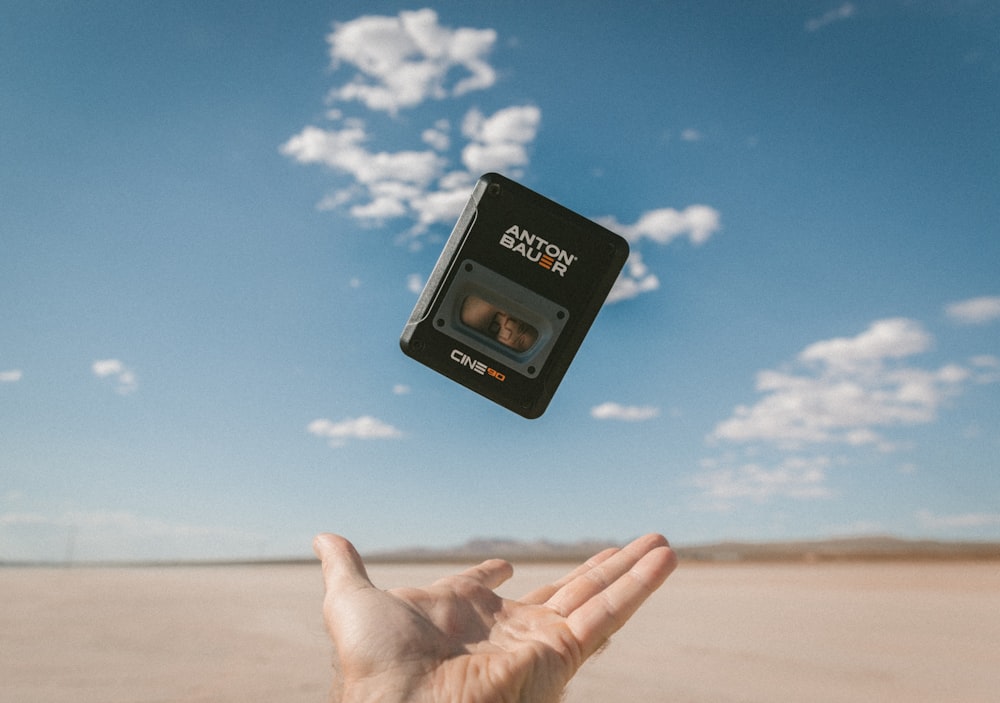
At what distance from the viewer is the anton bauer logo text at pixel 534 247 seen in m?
2.83

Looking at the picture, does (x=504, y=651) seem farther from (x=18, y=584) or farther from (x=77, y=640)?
(x=18, y=584)

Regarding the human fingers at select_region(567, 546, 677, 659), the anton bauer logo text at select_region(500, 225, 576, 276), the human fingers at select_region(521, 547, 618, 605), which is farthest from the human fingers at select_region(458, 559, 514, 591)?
the anton bauer logo text at select_region(500, 225, 576, 276)

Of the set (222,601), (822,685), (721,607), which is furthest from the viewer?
(222,601)

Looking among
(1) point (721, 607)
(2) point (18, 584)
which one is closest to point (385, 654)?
(1) point (721, 607)

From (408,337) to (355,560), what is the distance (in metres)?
0.78

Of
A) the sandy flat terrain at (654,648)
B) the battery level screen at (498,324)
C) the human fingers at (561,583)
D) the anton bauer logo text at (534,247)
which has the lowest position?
the sandy flat terrain at (654,648)

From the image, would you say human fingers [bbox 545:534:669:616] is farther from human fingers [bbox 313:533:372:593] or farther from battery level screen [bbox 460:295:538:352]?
battery level screen [bbox 460:295:538:352]

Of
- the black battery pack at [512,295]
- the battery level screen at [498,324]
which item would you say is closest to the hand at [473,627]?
the black battery pack at [512,295]

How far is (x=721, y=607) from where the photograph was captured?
1077 centimetres

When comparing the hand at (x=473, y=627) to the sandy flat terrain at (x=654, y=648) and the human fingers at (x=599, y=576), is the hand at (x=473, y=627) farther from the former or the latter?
the sandy flat terrain at (x=654, y=648)

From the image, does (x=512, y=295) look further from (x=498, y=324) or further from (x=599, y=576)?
(x=599, y=576)

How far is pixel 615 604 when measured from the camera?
269 centimetres

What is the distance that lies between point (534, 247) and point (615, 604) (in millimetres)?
1226

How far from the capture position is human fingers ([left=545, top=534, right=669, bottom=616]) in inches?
111
